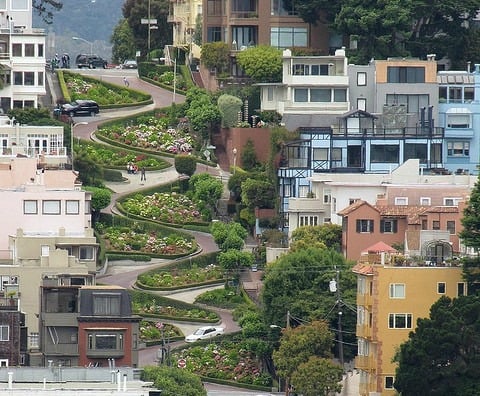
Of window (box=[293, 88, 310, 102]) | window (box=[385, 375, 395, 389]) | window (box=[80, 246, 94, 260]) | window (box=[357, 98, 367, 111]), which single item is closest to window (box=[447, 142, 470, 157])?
window (box=[357, 98, 367, 111])

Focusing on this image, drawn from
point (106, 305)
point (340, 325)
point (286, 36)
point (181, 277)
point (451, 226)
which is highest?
point (286, 36)

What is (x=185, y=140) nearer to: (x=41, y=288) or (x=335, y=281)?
(x=335, y=281)

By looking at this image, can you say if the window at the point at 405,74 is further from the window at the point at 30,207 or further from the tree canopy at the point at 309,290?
the tree canopy at the point at 309,290

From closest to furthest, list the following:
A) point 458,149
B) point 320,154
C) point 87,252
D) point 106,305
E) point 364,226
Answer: point 106,305, point 87,252, point 364,226, point 320,154, point 458,149

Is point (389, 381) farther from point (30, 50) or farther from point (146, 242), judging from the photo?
point (30, 50)

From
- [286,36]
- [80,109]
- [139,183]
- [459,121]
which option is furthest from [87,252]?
[286,36]
